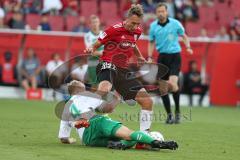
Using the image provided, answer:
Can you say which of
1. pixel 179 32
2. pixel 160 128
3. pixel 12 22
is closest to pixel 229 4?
pixel 12 22

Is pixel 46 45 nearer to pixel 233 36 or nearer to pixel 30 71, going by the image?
pixel 30 71

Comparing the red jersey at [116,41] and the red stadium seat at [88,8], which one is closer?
the red jersey at [116,41]

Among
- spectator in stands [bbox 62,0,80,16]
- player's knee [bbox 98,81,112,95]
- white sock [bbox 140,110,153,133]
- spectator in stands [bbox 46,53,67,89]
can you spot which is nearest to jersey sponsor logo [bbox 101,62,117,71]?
player's knee [bbox 98,81,112,95]

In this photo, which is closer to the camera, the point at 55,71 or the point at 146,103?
the point at 146,103

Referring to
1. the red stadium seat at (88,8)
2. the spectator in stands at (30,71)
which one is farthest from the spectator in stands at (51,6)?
the spectator in stands at (30,71)

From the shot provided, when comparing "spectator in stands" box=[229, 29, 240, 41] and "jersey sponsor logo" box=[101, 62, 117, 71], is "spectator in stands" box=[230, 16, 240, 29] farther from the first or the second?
"jersey sponsor logo" box=[101, 62, 117, 71]

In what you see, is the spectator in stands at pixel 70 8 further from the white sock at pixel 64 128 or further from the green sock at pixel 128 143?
the green sock at pixel 128 143

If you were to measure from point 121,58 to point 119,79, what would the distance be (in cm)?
36

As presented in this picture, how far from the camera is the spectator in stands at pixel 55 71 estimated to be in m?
20.5

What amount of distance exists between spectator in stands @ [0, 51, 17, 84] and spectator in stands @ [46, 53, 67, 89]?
110cm

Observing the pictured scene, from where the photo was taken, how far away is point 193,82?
23.7 meters

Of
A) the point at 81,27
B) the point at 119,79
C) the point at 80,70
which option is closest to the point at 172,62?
the point at 119,79

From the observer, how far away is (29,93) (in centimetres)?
2331

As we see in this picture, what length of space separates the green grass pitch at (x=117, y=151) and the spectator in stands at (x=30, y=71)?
8.24 ft
